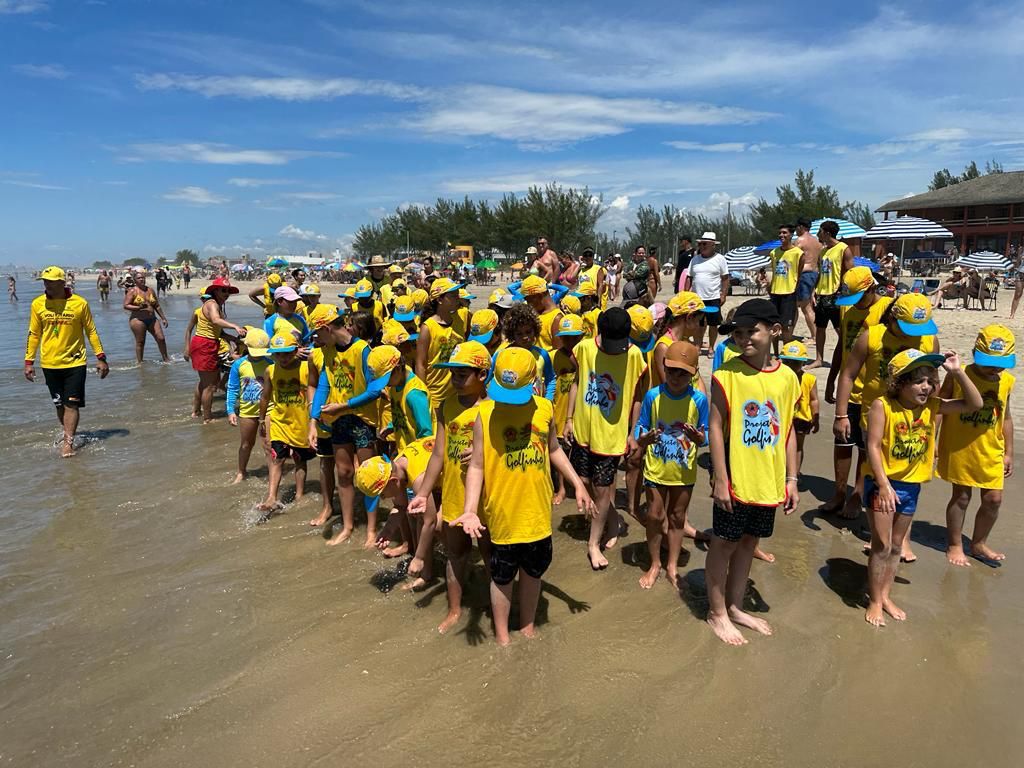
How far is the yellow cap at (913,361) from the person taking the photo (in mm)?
3617

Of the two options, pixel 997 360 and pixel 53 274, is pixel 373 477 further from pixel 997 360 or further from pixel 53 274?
pixel 53 274

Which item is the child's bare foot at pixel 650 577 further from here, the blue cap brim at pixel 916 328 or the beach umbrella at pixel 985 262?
the beach umbrella at pixel 985 262

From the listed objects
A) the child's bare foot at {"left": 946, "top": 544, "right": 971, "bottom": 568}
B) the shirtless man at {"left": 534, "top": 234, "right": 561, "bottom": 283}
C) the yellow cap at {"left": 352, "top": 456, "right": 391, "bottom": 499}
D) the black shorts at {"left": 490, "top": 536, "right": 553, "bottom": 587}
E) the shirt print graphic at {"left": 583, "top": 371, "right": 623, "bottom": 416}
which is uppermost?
the shirtless man at {"left": 534, "top": 234, "right": 561, "bottom": 283}

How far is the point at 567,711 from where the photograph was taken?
3.19m

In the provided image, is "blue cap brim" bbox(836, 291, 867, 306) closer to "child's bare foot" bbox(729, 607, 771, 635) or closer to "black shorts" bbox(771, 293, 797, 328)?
"child's bare foot" bbox(729, 607, 771, 635)

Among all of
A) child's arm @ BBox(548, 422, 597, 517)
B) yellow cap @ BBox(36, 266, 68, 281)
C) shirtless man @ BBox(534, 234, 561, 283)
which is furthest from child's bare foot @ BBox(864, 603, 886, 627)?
yellow cap @ BBox(36, 266, 68, 281)

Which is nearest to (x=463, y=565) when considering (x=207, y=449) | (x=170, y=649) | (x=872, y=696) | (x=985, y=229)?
(x=170, y=649)

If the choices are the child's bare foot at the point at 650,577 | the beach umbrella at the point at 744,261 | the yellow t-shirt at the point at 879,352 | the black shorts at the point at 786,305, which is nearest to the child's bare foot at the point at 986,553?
the yellow t-shirt at the point at 879,352

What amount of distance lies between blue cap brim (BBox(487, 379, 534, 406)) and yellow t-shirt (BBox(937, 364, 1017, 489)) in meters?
3.13

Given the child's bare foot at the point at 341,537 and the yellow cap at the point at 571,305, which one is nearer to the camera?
the child's bare foot at the point at 341,537

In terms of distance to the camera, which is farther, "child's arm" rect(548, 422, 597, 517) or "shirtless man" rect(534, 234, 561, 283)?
"shirtless man" rect(534, 234, 561, 283)

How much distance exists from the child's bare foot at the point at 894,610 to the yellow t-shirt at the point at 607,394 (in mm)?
1875

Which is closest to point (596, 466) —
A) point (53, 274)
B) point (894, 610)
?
point (894, 610)

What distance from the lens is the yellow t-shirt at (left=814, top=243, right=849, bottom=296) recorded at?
27.3 feet
